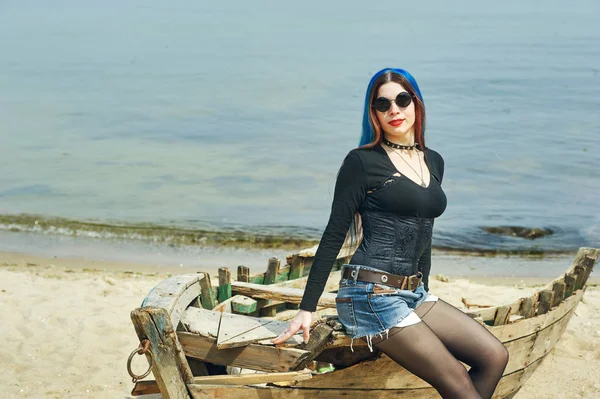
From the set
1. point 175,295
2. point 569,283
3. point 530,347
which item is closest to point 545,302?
point 530,347

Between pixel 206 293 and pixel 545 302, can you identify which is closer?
pixel 206 293

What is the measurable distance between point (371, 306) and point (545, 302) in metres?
2.13

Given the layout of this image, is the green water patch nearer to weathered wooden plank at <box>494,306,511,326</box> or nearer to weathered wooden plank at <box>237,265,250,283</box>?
weathered wooden plank at <box>237,265,250,283</box>

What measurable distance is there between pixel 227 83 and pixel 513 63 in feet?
28.0

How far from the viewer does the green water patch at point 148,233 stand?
11.1 meters

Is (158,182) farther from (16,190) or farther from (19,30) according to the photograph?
(19,30)

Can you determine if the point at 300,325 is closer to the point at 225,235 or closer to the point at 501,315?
the point at 501,315

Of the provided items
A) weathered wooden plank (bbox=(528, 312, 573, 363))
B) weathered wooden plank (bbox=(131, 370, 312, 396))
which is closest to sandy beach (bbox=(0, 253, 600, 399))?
weathered wooden plank (bbox=(528, 312, 573, 363))

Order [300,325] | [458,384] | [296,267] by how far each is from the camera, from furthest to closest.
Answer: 1. [296,267]
2. [300,325]
3. [458,384]

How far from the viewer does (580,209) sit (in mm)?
12508

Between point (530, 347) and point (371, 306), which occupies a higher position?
point (371, 306)

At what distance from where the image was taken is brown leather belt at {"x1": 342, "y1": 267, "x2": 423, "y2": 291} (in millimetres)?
4047

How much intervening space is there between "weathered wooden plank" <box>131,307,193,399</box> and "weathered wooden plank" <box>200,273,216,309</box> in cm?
96

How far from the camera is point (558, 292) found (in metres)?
5.84
